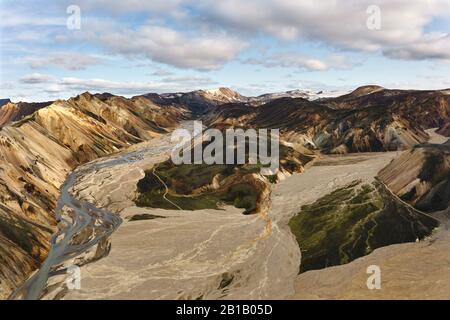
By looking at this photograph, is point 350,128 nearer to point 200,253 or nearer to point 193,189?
point 193,189

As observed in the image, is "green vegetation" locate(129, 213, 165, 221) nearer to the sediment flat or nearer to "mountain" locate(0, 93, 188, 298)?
the sediment flat

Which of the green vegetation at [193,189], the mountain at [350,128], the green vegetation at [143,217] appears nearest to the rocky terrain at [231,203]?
the green vegetation at [143,217]

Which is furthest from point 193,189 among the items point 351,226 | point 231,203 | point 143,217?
point 351,226

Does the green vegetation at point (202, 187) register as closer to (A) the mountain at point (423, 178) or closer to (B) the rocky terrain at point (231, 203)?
(B) the rocky terrain at point (231, 203)

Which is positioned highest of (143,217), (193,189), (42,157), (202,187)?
(42,157)

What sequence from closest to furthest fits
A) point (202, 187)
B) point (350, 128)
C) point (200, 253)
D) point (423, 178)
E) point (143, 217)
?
1. point (200, 253)
2. point (143, 217)
3. point (423, 178)
4. point (202, 187)
5. point (350, 128)
